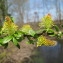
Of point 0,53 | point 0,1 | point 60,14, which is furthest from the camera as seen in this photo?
point 60,14

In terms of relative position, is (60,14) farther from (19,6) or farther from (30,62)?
(30,62)

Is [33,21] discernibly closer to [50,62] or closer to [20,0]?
[20,0]

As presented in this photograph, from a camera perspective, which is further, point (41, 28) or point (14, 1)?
point (14, 1)

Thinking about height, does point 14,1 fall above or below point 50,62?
above

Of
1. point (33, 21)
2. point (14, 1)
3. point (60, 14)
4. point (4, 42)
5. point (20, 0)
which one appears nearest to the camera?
point (4, 42)

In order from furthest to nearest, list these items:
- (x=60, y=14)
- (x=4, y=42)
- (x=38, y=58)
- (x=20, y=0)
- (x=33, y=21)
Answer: (x=60, y=14) → (x=33, y=21) → (x=20, y=0) → (x=38, y=58) → (x=4, y=42)

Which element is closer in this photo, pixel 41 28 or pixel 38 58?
pixel 41 28

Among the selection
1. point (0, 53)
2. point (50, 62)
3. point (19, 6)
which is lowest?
point (50, 62)

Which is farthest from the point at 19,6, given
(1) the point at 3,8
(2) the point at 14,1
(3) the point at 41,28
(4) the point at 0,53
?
(3) the point at 41,28

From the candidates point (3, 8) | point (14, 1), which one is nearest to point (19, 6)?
point (14, 1)
